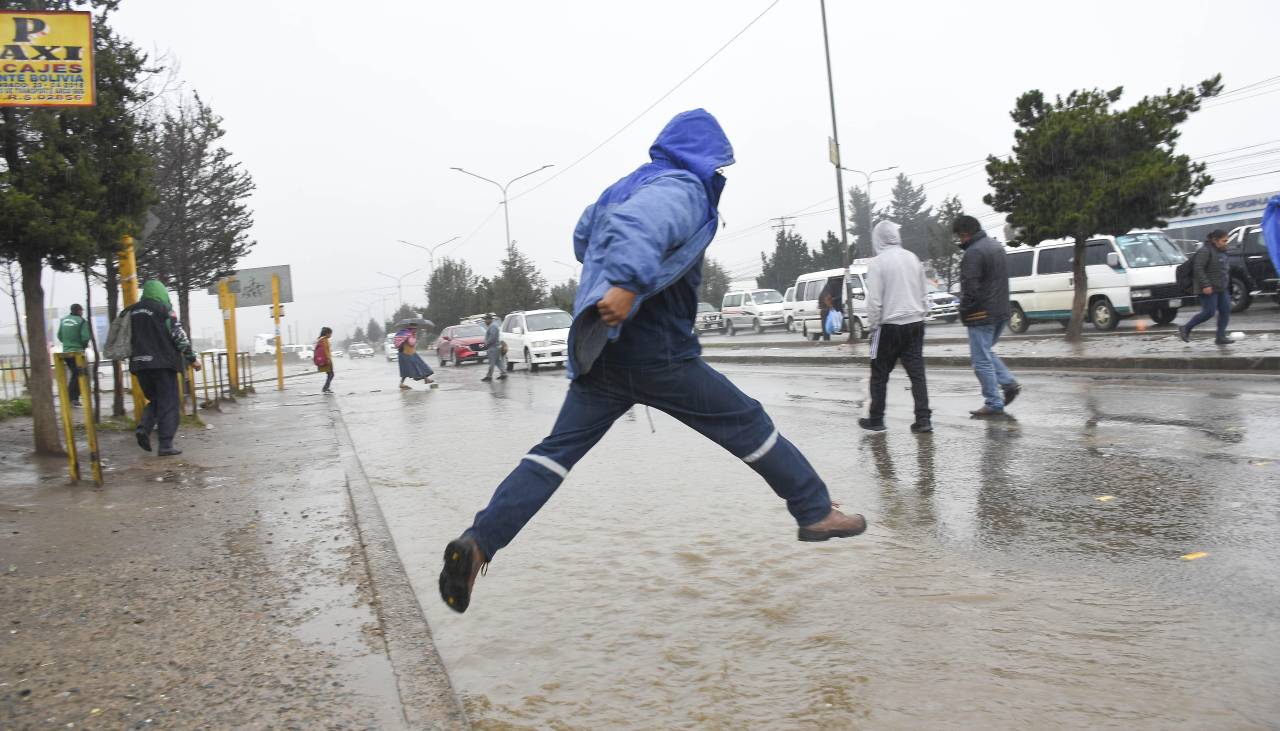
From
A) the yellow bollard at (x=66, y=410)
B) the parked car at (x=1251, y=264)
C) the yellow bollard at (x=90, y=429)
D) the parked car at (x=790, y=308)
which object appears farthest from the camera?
the parked car at (x=790, y=308)

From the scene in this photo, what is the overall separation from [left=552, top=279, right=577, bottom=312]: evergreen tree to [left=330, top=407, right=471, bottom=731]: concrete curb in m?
43.7

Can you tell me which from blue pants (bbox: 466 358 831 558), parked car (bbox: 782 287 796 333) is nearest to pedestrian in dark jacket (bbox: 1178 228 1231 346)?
blue pants (bbox: 466 358 831 558)

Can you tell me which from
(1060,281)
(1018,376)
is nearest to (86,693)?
(1018,376)

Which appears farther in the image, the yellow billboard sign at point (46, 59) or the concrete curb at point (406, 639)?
the yellow billboard sign at point (46, 59)

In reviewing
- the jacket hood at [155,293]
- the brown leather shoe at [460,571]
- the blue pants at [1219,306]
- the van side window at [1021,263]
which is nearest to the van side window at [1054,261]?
the van side window at [1021,263]

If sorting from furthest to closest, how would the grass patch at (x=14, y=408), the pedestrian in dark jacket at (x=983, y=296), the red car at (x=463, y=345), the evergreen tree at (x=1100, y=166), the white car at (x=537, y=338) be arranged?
the red car at (x=463, y=345) < the white car at (x=537, y=338) < the evergreen tree at (x=1100, y=166) < the grass patch at (x=14, y=408) < the pedestrian in dark jacket at (x=983, y=296)

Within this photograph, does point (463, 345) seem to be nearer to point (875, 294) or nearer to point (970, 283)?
point (970, 283)

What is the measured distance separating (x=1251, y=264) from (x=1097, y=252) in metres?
3.17

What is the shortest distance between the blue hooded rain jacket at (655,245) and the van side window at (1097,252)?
63.4ft

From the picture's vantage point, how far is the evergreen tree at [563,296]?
5495 centimetres

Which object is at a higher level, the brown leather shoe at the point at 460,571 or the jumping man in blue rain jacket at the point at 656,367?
the jumping man in blue rain jacket at the point at 656,367

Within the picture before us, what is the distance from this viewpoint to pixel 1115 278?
20.4 metres

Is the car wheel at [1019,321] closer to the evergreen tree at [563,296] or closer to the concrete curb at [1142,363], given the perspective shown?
the concrete curb at [1142,363]

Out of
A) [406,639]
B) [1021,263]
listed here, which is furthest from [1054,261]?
[406,639]
